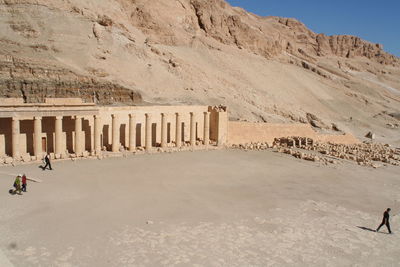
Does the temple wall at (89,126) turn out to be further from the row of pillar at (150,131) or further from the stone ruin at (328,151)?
the stone ruin at (328,151)

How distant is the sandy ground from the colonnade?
146 cm

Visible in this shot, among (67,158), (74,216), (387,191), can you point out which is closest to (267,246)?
(74,216)

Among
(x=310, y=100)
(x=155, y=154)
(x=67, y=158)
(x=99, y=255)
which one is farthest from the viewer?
(x=310, y=100)

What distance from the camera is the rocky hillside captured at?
102 ft

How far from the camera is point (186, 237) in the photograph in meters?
12.0

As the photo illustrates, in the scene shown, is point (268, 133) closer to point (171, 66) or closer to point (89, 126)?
point (89, 126)

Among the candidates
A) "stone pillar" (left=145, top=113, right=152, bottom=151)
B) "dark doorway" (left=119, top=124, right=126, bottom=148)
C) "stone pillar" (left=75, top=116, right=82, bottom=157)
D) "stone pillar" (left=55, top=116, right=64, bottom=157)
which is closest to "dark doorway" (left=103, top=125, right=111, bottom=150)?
"dark doorway" (left=119, top=124, right=126, bottom=148)

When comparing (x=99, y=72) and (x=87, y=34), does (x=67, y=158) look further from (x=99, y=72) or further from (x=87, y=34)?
(x=87, y=34)

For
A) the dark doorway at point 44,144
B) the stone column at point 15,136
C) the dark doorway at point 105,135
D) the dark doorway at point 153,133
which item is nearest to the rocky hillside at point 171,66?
the dark doorway at point 153,133

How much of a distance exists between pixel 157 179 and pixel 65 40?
2589 centimetres

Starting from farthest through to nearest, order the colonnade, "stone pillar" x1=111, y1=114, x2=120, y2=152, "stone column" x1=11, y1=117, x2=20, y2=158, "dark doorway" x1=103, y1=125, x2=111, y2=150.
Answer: "dark doorway" x1=103, y1=125, x2=111, y2=150 → "stone pillar" x1=111, y1=114, x2=120, y2=152 → the colonnade → "stone column" x1=11, y1=117, x2=20, y2=158

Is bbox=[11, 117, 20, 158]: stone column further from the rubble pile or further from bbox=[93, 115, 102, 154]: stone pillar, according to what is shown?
the rubble pile

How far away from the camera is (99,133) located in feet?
76.7

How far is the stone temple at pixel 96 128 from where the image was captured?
21094 millimetres
